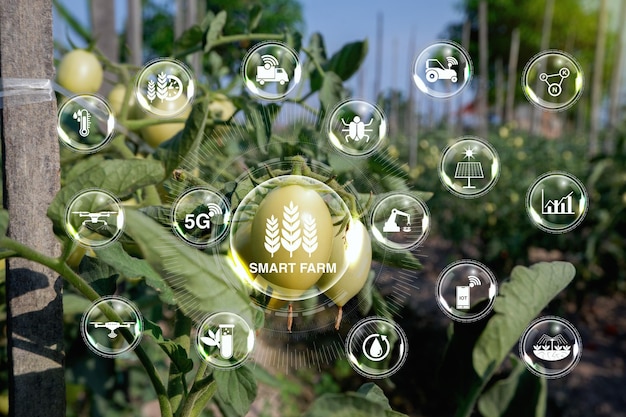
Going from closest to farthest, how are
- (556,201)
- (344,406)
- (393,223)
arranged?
(344,406) → (393,223) → (556,201)

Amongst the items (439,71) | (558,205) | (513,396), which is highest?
(439,71)

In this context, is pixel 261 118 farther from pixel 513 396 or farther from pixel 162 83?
pixel 513 396

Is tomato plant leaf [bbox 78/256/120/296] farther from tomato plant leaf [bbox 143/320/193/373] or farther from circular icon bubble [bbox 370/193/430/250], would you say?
circular icon bubble [bbox 370/193/430/250]

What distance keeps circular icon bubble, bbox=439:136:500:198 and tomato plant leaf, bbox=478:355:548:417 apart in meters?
0.13

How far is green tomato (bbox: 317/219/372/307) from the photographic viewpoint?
0.90 feet

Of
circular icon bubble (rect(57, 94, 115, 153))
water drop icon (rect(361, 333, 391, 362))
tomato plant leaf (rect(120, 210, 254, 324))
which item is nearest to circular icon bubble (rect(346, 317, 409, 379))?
water drop icon (rect(361, 333, 391, 362))

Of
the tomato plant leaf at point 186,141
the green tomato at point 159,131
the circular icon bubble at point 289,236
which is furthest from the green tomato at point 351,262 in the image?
the green tomato at point 159,131

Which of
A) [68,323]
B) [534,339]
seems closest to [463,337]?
[534,339]

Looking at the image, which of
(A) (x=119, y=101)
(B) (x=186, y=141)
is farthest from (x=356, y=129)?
(A) (x=119, y=101)

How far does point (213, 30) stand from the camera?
446 mm

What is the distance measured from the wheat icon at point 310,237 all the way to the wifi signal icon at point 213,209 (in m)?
0.05

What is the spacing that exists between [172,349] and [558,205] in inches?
12.4

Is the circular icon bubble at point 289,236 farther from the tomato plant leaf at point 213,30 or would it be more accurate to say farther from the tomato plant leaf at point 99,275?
the tomato plant leaf at point 213,30

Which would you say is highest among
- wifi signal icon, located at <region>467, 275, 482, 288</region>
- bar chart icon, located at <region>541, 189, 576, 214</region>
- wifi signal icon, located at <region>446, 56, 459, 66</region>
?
wifi signal icon, located at <region>446, 56, 459, 66</region>
